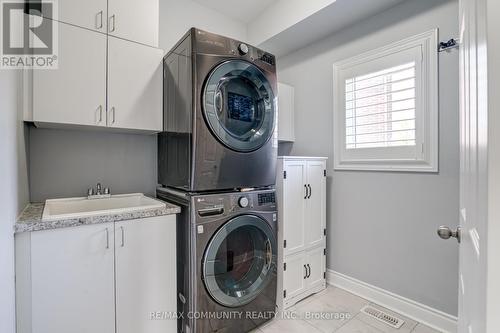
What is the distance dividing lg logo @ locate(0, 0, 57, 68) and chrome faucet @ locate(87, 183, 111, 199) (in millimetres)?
851

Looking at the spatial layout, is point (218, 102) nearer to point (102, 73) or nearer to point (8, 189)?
point (102, 73)

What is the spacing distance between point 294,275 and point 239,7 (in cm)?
267

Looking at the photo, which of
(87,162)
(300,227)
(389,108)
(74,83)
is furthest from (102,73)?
(389,108)

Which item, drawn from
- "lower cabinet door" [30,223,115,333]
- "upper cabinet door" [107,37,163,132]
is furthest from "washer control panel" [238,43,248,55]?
"lower cabinet door" [30,223,115,333]

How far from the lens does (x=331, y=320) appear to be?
1855mm

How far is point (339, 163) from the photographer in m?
2.35

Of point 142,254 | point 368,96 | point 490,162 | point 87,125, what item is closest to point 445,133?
point 368,96

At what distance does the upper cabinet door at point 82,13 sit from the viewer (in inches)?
55.7

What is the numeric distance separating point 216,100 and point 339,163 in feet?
4.56

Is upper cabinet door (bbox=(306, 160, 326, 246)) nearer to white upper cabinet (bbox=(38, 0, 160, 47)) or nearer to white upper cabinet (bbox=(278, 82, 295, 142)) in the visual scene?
white upper cabinet (bbox=(278, 82, 295, 142))

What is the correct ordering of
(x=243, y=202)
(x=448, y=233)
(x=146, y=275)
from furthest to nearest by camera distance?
(x=243, y=202) < (x=146, y=275) < (x=448, y=233)

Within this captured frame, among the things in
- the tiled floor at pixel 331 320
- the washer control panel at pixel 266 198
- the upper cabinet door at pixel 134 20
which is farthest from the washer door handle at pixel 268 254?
the upper cabinet door at pixel 134 20

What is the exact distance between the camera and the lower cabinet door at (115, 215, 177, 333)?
138 cm

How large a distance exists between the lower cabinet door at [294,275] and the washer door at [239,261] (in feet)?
0.61
